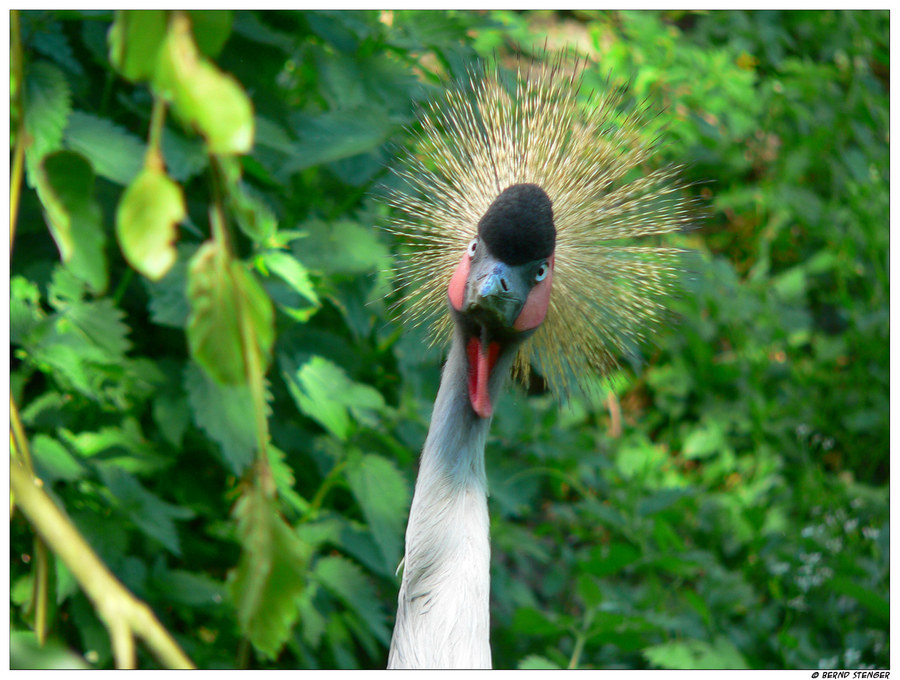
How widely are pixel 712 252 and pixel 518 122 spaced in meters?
1.94

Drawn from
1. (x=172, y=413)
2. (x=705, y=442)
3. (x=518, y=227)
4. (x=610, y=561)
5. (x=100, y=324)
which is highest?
(x=518, y=227)

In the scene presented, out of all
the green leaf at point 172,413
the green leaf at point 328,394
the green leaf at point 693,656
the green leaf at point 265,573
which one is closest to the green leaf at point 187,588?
the green leaf at point 172,413

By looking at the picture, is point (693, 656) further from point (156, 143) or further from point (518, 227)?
point (156, 143)

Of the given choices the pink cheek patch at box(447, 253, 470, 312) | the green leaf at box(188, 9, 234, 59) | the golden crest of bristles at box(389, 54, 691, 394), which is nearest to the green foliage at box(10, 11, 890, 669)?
the green leaf at box(188, 9, 234, 59)

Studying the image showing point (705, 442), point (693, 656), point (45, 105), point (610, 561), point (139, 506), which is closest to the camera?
point (45, 105)

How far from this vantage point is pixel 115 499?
1.39 metres

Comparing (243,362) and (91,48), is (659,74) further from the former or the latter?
(243,362)

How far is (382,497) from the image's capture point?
1452 millimetres

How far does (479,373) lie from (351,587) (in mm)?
623

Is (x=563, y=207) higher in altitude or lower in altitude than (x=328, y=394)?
higher

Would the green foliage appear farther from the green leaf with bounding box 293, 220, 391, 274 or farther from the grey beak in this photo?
the grey beak

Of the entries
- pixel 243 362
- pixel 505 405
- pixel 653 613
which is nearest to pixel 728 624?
pixel 653 613

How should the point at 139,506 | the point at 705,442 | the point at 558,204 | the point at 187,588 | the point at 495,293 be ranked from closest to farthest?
1. the point at 495,293
2. the point at 558,204
3. the point at 139,506
4. the point at 187,588
5. the point at 705,442

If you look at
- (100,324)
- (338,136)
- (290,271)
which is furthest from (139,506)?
(338,136)
